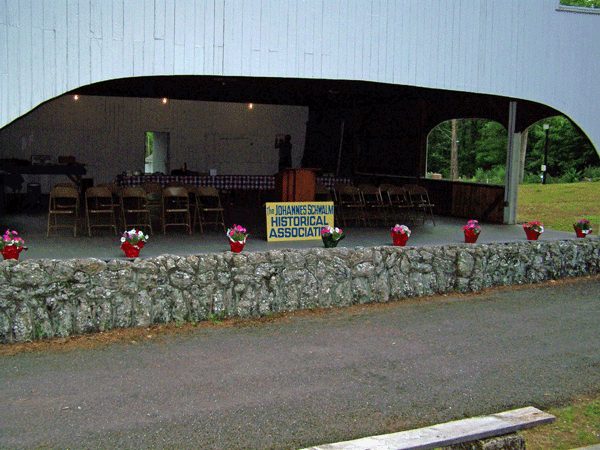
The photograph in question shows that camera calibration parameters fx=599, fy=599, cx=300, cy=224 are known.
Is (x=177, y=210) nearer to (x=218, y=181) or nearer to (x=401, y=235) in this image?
(x=401, y=235)

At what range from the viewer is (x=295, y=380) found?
4387mm

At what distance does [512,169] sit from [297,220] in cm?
461

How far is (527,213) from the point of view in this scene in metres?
15.1

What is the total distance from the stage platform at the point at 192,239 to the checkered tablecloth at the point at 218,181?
220 cm

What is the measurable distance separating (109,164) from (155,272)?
10347 mm

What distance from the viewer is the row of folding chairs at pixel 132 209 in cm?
820

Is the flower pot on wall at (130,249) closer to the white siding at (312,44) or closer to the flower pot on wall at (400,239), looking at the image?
the white siding at (312,44)

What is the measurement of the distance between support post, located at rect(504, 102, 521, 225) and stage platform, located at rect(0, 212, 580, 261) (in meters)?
0.40

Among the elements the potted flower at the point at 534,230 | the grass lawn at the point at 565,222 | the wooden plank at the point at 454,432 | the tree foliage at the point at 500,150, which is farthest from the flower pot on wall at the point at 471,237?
the tree foliage at the point at 500,150

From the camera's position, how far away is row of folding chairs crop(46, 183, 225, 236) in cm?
820

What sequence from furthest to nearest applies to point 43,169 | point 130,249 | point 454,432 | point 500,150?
point 500,150
point 43,169
point 130,249
point 454,432

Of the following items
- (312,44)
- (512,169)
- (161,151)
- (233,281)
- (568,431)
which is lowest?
(568,431)

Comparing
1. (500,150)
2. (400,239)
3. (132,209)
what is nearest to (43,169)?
(132,209)

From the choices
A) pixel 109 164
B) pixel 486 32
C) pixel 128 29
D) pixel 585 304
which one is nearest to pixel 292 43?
pixel 128 29
